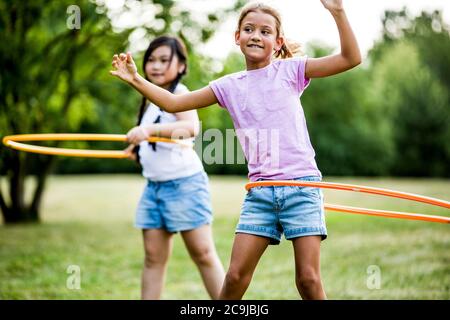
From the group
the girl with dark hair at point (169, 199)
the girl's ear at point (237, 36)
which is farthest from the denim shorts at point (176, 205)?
the girl's ear at point (237, 36)

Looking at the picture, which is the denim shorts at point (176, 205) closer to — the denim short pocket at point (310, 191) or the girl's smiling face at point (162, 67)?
the girl's smiling face at point (162, 67)

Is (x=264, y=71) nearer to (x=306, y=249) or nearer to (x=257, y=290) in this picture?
(x=306, y=249)

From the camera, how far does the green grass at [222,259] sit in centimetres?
549

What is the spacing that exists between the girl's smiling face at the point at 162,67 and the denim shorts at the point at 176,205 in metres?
0.72

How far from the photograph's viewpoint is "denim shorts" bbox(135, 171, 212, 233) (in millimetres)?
4316

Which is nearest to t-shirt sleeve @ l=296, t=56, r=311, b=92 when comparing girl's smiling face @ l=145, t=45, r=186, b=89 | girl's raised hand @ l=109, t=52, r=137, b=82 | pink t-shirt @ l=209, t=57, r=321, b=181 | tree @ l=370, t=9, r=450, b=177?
pink t-shirt @ l=209, t=57, r=321, b=181

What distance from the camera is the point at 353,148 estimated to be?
35562 mm

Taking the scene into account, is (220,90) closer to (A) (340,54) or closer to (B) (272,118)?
(B) (272,118)

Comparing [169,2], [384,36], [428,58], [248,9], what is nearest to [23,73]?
[169,2]

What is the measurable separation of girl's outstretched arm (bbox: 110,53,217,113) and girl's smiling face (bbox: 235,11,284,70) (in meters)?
0.30

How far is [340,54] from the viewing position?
3037mm

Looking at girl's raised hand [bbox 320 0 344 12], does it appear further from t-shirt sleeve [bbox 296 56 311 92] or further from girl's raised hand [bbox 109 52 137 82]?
girl's raised hand [bbox 109 52 137 82]

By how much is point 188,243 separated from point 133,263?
9.84ft

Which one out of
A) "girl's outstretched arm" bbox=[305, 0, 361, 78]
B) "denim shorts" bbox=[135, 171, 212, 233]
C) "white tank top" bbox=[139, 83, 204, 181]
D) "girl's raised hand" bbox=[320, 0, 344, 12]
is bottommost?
"denim shorts" bbox=[135, 171, 212, 233]
